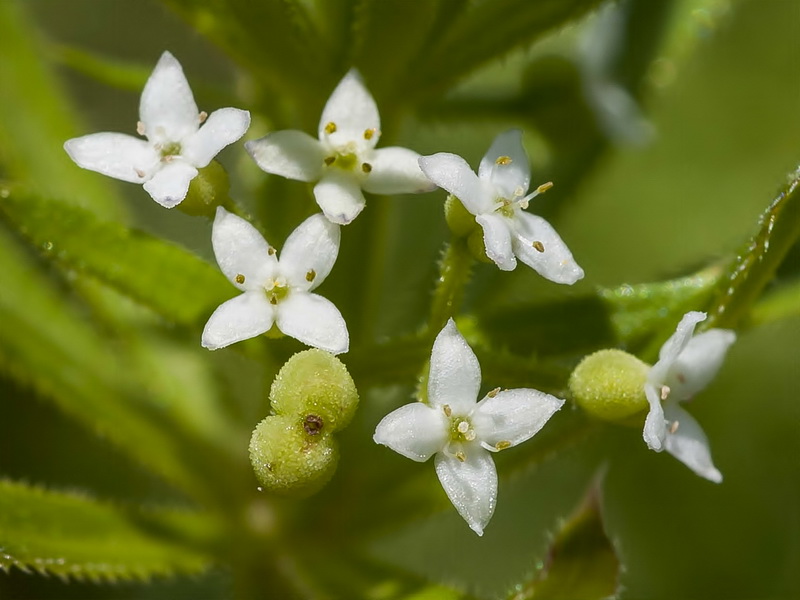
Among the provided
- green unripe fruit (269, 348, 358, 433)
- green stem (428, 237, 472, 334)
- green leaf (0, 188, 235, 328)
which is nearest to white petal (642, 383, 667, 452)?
green stem (428, 237, 472, 334)

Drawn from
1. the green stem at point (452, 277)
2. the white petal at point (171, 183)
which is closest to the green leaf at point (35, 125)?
the white petal at point (171, 183)

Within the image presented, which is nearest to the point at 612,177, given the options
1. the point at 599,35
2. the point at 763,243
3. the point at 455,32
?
the point at 599,35

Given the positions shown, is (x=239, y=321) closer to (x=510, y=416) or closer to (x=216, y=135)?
(x=216, y=135)

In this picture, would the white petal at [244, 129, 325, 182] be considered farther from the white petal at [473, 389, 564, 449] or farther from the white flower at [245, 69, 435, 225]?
the white petal at [473, 389, 564, 449]

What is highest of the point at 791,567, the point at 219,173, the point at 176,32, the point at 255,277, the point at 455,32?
the point at 176,32

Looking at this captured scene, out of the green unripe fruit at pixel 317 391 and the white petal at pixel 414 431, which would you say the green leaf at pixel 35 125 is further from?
the white petal at pixel 414 431

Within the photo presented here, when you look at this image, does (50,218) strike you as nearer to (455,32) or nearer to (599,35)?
(455,32)
